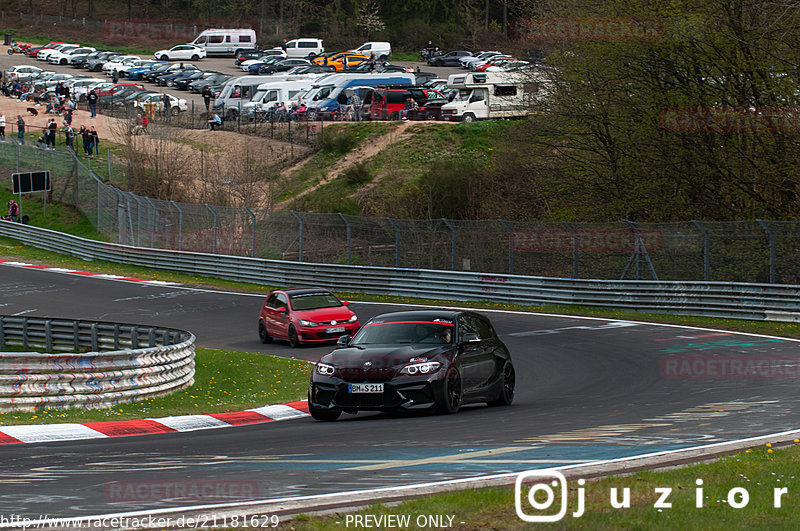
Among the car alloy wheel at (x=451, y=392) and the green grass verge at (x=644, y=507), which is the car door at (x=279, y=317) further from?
the green grass verge at (x=644, y=507)

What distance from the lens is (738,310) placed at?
2544 cm

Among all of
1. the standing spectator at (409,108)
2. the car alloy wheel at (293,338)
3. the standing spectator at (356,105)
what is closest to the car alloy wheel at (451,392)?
the car alloy wheel at (293,338)

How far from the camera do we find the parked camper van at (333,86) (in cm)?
6156

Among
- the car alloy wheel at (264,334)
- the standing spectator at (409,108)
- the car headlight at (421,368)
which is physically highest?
the standing spectator at (409,108)

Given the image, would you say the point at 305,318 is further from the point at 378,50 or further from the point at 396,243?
the point at 378,50

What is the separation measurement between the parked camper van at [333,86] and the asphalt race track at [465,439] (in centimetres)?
4196

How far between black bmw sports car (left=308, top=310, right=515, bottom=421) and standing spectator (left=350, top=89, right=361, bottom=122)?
47.9m

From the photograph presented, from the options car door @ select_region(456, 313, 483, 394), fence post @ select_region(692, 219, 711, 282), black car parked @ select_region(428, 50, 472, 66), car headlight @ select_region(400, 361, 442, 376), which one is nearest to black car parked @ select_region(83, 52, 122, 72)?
black car parked @ select_region(428, 50, 472, 66)

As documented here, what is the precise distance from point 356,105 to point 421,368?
5028 centimetres

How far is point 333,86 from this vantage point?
206 ft

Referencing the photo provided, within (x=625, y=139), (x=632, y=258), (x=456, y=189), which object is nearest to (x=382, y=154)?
(x=456, y=189)

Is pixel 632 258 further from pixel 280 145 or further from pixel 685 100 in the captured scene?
pixel 280 145

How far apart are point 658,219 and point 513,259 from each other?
5.94m

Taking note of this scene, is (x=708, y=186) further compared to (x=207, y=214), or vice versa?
(x=207, y=214)
